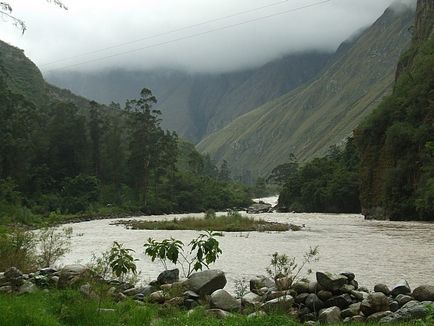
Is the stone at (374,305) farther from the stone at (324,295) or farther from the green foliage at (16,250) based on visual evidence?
the green foliage at (16,250)

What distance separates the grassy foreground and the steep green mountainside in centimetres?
6227

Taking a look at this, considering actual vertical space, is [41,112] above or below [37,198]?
above

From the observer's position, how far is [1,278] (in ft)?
49.9

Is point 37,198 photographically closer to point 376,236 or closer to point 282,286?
point 376,236

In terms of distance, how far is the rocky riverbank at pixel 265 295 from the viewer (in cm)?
1377

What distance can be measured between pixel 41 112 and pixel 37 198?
103ft

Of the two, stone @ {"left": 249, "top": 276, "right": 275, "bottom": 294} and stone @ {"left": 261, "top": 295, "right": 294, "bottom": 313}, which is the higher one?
stone @ {"left": 249, "top": 276, "right": 275, "bottom": 294}

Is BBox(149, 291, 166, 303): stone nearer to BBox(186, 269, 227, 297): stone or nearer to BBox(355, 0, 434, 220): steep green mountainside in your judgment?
BBox(186, 269, 227, 297): stone

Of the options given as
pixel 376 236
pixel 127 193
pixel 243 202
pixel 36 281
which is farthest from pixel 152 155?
pixel 36 281

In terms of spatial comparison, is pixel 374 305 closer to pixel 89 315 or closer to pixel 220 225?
pixel 89 315

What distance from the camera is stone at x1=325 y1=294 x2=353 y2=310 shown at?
14758mm

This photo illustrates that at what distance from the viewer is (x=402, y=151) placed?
280 feet

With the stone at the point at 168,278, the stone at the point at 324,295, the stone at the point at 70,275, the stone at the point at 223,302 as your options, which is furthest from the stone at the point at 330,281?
the stone at the point at 70,275

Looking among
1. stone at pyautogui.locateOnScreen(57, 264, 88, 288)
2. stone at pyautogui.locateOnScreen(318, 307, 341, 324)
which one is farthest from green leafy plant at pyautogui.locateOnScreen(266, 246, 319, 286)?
stone at pyautogui.locateOnScreen(57, 264, 88, 288)
